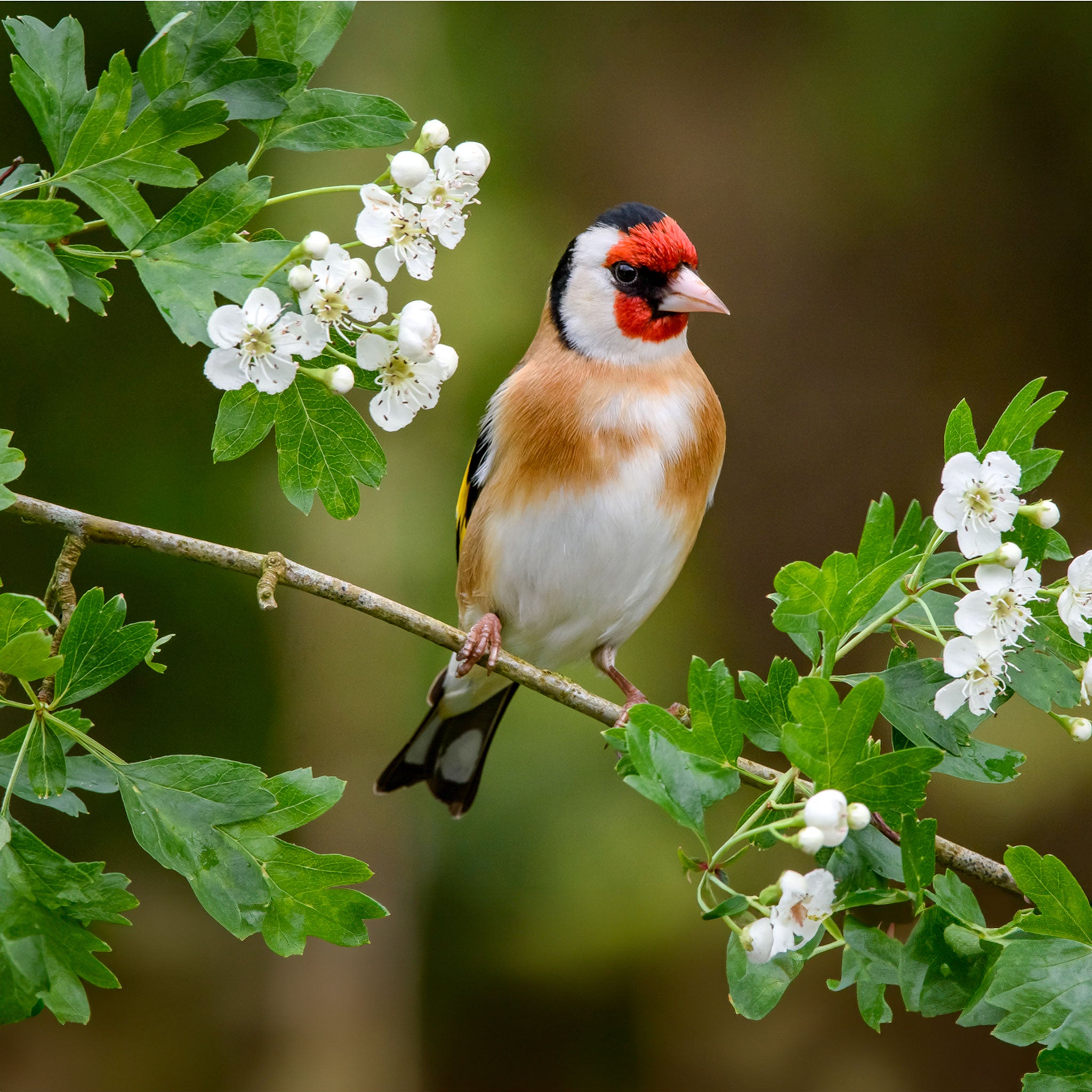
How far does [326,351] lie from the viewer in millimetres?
1306

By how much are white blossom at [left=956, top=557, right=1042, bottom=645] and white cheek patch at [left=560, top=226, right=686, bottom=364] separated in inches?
50.2

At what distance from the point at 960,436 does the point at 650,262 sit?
119cm

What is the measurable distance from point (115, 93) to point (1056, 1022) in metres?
1.40

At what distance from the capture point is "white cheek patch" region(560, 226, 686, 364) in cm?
248

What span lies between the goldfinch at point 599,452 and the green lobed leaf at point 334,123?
106cm

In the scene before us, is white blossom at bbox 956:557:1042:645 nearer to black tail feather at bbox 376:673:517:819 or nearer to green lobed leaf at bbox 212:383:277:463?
green lobed leaf at bbox 212:383:277:463

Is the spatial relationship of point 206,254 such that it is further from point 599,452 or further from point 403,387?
point 599,452

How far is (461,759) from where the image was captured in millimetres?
2951

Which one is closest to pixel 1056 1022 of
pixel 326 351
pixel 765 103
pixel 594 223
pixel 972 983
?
pixel 972 983

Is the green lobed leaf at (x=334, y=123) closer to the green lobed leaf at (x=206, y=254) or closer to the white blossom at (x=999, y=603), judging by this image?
the green lobed leaf at (x=206, y=254)

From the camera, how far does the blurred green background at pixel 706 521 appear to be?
4.22 m

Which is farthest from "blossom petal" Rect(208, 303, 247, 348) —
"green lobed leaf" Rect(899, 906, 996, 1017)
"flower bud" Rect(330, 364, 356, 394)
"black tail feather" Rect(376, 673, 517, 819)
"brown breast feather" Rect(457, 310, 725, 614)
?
"black tail feather" Rect(376, 673, 517, 819)

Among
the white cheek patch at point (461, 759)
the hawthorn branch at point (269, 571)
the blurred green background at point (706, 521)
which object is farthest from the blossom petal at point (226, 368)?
the blurred green background at point (706, 521)

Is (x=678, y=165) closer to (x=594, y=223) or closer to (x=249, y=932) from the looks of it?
(x=594, y=223)
